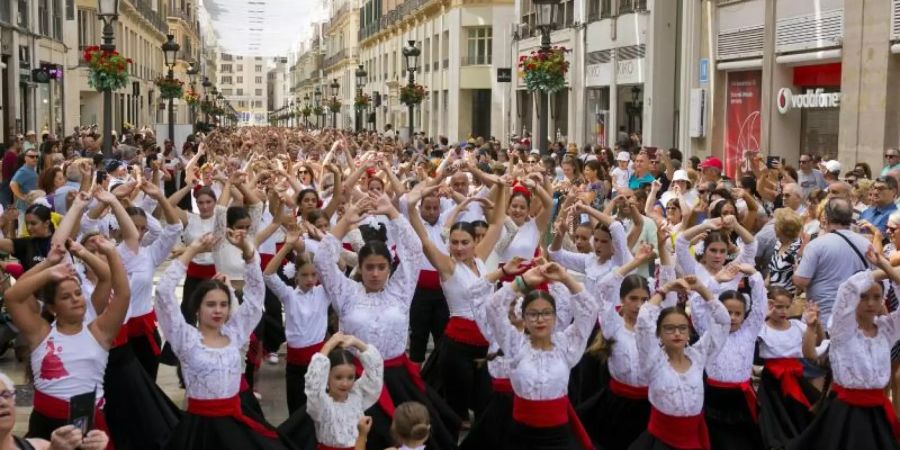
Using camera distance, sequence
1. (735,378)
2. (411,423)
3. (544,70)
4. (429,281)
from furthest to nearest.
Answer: (544,70) < (429,281) < (735,378) < (411,423)

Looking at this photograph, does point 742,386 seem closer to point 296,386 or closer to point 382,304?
point 382,304

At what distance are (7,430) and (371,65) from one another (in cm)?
7729

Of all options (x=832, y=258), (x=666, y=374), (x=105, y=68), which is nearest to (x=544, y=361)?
(x=666, y=374)

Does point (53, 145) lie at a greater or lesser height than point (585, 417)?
greater

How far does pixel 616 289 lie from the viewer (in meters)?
7.89

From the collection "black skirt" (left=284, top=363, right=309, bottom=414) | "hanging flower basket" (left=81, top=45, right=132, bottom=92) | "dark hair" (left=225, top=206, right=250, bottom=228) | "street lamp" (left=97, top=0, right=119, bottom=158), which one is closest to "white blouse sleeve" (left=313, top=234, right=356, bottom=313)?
"black skirt" (left=284, top=363, right=309, bottom=414)

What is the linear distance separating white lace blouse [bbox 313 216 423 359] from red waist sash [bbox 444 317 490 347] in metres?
0.85

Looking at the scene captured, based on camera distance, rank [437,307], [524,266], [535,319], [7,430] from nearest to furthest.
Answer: [7,430] → [535,319] → [524,266] → [437,307]

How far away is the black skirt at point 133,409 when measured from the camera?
7496 millimetres

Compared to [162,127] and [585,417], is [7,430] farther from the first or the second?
[162,127]

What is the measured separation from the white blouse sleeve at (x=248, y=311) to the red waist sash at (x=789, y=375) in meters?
3.66

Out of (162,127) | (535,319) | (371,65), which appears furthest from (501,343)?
(371,65)

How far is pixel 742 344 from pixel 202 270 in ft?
16.8

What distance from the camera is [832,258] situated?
8.81 metres
